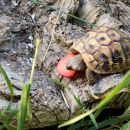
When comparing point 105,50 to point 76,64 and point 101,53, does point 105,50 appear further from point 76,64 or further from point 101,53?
point 76,64

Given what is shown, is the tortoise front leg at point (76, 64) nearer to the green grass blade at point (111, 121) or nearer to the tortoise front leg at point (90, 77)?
the tortoise front leg at point (90, 77)

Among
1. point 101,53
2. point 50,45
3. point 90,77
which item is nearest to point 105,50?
point 101,53

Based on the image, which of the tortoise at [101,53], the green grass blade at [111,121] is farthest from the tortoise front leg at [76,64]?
the green grass blade at [111,121]

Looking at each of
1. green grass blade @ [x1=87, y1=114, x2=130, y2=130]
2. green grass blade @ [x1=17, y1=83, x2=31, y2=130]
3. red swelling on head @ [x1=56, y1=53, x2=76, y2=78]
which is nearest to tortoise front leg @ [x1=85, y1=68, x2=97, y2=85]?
red swelling on head @ [x1=56, y1=53, x2=76, y2=78]

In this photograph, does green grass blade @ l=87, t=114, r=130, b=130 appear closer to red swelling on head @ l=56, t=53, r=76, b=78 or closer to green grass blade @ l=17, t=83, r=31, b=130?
red swelling on head @ l=56, t=53, r=76, b=78

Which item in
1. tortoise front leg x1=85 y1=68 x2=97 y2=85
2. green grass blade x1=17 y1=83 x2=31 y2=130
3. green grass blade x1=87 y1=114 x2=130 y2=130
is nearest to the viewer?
green grass blade x1=17 y1=83 x2=31 y2=130

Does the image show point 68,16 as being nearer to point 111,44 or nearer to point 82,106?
point 111,44

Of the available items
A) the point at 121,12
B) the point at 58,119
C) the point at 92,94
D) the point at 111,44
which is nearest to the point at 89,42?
the point at 111,44
